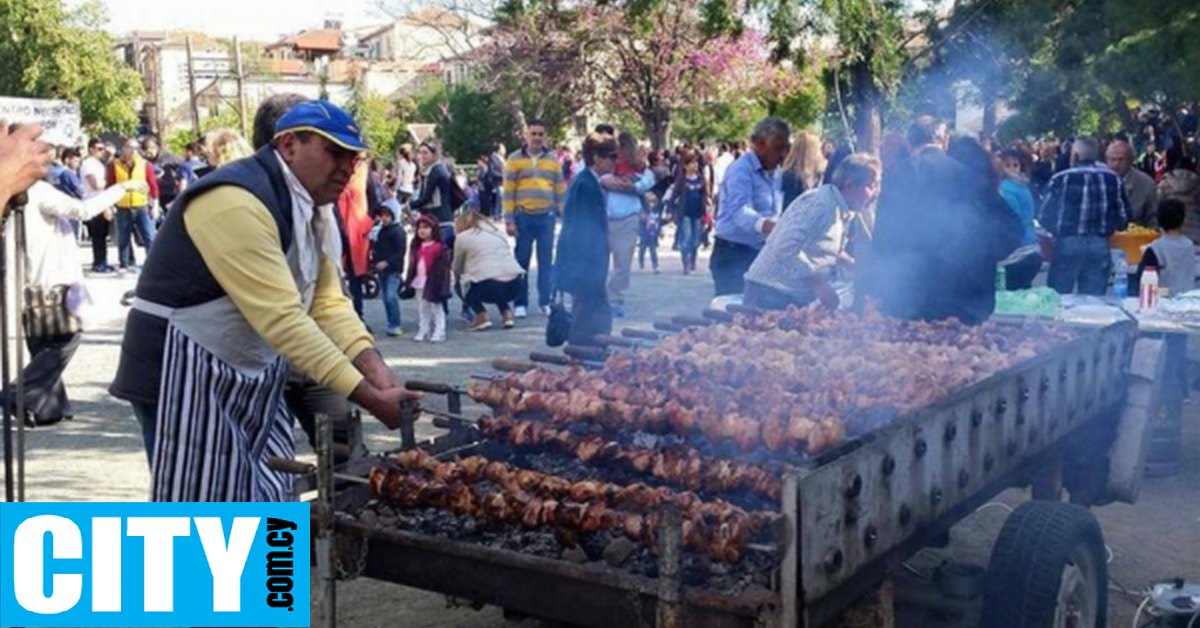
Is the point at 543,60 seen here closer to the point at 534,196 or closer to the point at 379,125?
the point at 379,125

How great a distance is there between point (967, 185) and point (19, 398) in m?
4.39

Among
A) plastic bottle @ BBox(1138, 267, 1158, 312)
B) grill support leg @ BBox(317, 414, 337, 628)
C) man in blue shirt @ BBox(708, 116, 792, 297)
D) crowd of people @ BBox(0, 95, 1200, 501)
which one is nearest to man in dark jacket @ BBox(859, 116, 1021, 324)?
crowd of people @ BBox(0, 95, 1200, 501)

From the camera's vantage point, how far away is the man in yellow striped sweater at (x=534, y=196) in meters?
12.8

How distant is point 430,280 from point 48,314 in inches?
178

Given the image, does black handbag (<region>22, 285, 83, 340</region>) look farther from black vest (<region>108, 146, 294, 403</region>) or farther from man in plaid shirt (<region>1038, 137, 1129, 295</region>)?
man in plaid shirt (<region>1038, 137, 1129, 295</region>)

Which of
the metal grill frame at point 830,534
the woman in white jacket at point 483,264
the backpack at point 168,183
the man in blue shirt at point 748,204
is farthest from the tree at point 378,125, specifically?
the metal grill frame at point 830,534

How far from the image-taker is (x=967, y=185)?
20.2 feet

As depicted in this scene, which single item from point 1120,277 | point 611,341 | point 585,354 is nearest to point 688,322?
point 611,341

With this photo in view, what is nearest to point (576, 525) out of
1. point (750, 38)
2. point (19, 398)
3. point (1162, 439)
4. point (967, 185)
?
point (19, 398)

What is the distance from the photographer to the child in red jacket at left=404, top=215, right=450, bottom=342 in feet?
39.6

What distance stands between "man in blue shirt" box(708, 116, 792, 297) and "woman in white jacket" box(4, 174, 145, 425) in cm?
378

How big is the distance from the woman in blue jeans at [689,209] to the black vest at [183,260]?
545 inches

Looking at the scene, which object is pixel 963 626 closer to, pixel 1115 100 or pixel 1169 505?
pixel 1169 505

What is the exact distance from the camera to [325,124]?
3.58 metres
